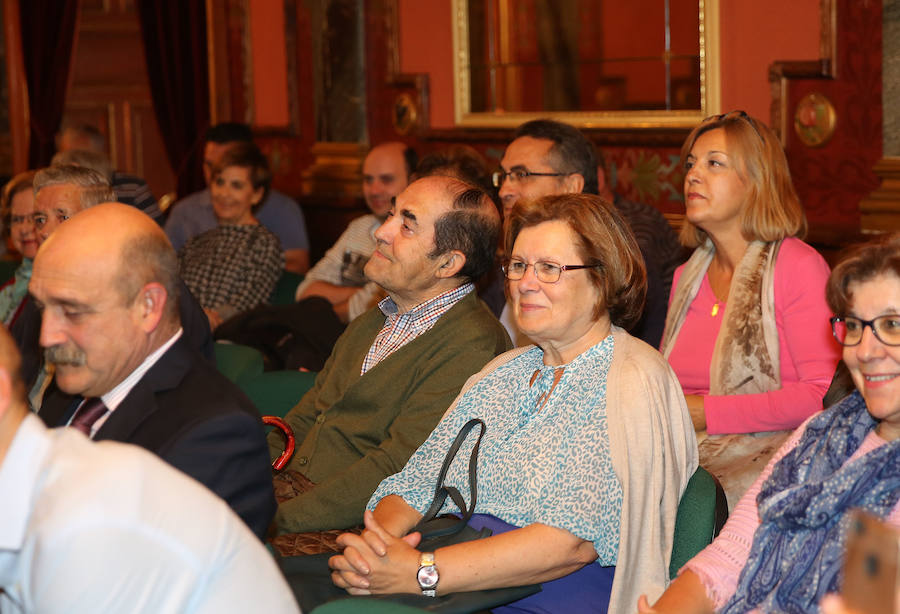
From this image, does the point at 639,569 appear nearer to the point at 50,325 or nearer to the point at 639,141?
the point at 50,325

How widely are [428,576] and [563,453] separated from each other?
368mm

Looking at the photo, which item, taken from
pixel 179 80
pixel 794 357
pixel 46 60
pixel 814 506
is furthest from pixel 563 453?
pixel 46 60

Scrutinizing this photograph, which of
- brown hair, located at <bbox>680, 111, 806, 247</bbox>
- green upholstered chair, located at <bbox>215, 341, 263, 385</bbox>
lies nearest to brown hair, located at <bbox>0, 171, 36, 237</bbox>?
green upholstered chair, located at <bbox>215, 341, 263, 385</bbox>

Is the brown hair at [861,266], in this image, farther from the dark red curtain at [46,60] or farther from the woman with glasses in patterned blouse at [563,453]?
the dark red curtain at [46,60]

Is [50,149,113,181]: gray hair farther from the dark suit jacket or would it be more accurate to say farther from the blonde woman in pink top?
the blonde woman in pink top

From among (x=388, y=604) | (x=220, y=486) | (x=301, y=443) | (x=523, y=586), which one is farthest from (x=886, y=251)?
(x=301, y=443)

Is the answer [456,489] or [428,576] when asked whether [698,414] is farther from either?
[428,576]

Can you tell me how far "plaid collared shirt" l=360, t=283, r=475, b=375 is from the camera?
2.94 meters

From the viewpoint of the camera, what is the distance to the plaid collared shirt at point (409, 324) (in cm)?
294

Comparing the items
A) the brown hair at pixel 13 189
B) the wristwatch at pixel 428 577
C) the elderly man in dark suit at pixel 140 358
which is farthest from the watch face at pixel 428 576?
the brown hair at pixel 13 189

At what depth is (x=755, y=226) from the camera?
319cm

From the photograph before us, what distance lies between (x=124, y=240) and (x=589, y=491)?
1010 mm

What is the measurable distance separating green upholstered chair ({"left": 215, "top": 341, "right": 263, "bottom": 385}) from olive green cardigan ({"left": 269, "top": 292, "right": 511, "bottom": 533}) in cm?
36

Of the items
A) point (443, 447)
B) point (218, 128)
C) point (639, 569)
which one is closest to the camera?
point (639, 569)
